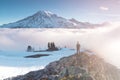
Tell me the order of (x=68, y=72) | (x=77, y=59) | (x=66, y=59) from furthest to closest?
(x=66, y=59) < (x=77, y=59) < (x=68, y=72)

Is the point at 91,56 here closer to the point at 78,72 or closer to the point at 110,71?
the point at 110,71

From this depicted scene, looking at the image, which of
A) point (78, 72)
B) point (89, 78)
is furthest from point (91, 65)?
point (89, 78)

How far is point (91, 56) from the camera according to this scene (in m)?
44.8

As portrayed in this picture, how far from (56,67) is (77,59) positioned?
532 centimetres

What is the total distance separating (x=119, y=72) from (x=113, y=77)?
1.82 meters

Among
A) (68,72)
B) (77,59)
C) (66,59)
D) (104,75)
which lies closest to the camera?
(68,72)

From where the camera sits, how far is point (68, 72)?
3431 centimetres

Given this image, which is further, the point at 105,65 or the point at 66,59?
the point at 66,59

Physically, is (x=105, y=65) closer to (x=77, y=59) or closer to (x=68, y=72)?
(x=77, y=59)

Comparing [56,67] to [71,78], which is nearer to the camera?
[71,78]

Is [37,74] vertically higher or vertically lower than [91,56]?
lower

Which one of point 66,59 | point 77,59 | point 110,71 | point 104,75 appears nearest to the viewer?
point 104,75

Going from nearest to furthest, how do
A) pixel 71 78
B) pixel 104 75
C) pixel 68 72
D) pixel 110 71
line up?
1. pixel 71 78
2. pixel 68 72
3. pixel 104 75
4. pixel 110 71

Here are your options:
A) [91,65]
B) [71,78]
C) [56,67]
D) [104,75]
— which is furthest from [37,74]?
[71,78]
